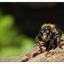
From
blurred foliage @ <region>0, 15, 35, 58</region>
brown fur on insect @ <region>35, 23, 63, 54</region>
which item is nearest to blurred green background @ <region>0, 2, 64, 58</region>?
blurred foliage @ <region>0, 15, 35, 58</region>

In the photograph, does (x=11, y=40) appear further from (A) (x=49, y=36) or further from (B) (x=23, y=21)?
(A) (x=49, y=36)

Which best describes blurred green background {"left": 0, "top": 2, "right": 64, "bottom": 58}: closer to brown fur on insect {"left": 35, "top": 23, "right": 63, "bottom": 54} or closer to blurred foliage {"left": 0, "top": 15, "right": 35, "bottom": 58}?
blurred foliage {"left": 0, "top": 15, "right": 35, "bottom": 58}

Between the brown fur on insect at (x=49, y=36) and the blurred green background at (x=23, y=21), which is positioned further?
the blurred green background at (x=23, y=21)

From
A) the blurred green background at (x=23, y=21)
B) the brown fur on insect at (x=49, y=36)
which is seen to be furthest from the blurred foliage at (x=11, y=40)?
the brown fur on insect at (x=49, y=36)

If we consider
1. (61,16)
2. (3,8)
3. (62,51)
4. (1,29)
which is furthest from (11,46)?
(62,51)

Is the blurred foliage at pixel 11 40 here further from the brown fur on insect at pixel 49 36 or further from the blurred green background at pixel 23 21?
the brown fur on insect at pixel 49 36

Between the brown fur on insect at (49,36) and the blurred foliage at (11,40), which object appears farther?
the blurred foliage at (11,40)

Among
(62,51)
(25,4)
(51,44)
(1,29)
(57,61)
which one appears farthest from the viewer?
(1,29)

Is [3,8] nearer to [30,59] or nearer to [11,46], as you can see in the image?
[11,46]
